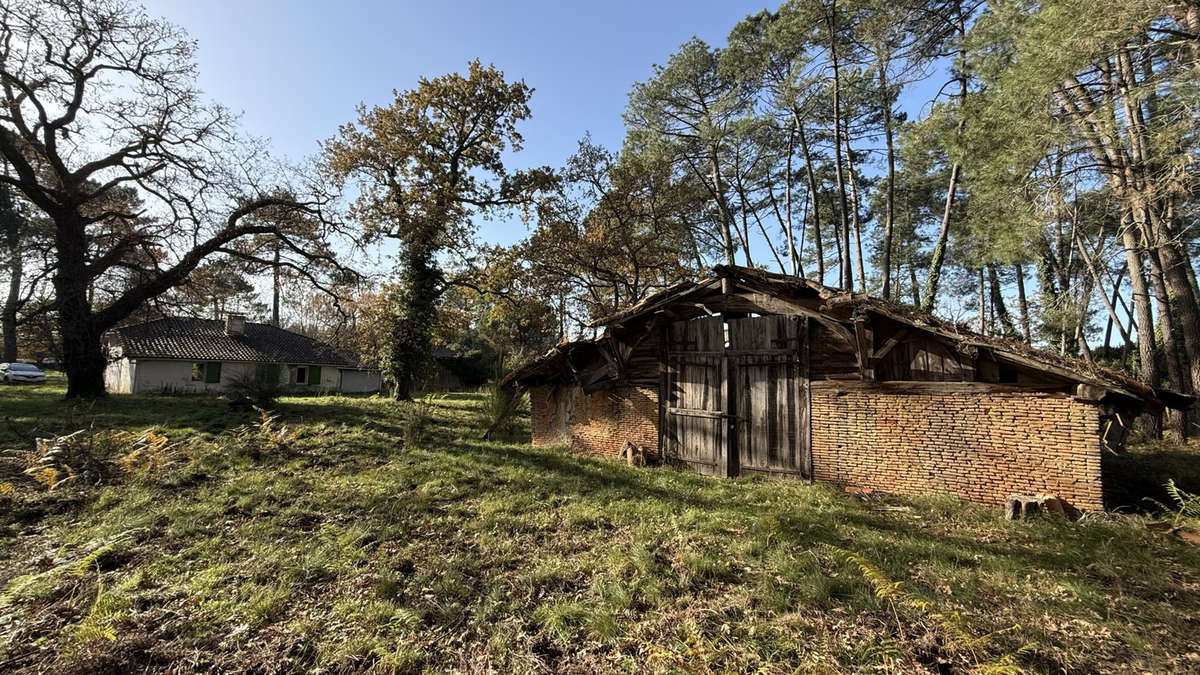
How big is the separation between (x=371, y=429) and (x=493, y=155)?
41.5 feet

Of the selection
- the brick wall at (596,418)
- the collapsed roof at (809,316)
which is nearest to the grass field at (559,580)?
the collapsed roof at (809,316)

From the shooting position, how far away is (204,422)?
1111cm

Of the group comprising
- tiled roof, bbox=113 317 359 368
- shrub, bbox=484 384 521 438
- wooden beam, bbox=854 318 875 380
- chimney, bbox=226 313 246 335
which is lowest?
shrub, bbox=484 384 521 438

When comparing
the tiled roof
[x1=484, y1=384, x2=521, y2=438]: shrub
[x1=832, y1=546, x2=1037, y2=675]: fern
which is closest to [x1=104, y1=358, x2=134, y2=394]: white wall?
the tiled roof

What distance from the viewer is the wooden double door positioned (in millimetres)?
8078

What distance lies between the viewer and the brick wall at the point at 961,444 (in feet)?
19.9

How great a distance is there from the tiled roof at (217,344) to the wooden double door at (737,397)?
1845cm

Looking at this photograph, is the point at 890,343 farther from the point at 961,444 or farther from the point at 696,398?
the point at 696,398

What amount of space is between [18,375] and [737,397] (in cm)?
4012

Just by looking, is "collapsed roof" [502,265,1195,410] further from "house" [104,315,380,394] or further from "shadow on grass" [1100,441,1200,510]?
"house" [104,315,380,394]

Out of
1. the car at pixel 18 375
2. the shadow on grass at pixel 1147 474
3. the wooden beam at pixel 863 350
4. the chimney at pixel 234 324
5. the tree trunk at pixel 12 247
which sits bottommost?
the shadow on grass at pixel 1147 474

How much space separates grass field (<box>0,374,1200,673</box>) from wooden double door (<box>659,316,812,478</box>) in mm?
923

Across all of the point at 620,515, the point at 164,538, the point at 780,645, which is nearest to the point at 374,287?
the point at 164,538

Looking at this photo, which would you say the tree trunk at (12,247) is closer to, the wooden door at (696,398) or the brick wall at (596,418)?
the brick wall at (596,418)
